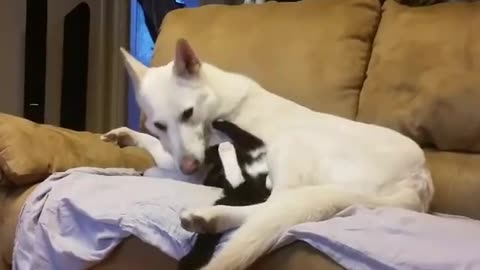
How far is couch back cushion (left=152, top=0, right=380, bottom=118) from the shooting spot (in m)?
2.24

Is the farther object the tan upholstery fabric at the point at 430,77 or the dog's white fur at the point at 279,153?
the tan upholstery fabric at the point at 430,77

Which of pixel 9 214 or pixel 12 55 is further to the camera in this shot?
pixel 12 55

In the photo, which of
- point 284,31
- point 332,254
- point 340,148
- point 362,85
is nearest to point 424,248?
point 332,254

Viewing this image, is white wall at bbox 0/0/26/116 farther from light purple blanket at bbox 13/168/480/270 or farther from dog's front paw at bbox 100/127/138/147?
light purple blanket at bbox 13/168/480/270

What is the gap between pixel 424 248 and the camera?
3.97ft

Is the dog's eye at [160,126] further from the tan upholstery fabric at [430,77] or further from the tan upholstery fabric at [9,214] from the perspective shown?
the tan upholstery fabric at [430,77]

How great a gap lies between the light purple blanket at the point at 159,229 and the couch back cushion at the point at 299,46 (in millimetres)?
554

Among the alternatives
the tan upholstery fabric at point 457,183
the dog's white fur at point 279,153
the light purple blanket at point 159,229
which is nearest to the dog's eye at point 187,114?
the dog's white fur at point 279,153

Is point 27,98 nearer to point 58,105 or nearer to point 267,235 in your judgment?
point 58,105

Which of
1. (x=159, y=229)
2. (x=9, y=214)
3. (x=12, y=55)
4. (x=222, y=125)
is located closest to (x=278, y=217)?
(x=159, y=229)

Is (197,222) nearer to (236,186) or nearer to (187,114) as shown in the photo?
(236,186)

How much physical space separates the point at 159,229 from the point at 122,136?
72cm

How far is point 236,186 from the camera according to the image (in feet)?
5.42

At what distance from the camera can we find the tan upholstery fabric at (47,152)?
80.0 inches
